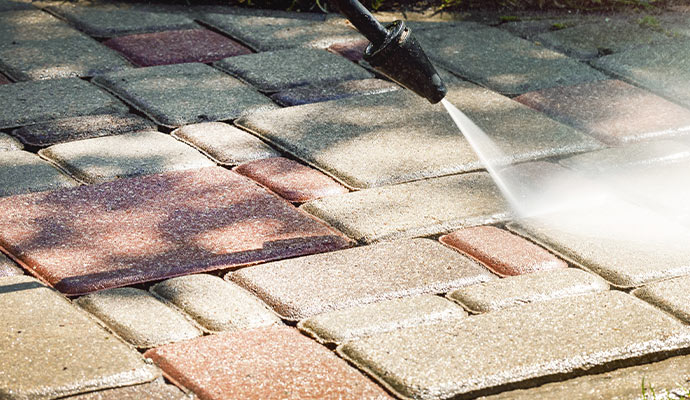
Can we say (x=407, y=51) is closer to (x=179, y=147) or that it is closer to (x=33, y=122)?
(x=179, y=147)

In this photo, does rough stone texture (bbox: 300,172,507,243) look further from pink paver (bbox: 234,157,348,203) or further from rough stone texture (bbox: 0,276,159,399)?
rough stone texture (bbox: 0,276,159,399)

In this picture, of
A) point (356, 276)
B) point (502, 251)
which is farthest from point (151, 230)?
point (502, 251)

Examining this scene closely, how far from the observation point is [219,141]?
272cm

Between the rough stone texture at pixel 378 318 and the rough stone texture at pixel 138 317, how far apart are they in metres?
0.23

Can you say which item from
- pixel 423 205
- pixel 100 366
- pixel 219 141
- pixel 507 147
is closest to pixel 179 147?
pixel 219 141

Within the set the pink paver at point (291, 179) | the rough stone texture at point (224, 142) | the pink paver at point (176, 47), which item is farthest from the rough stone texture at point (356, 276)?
the pink paver at point (176, 47)

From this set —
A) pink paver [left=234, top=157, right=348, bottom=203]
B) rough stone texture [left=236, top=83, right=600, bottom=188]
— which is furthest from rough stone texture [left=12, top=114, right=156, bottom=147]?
pink paver [left=234, top=157, right=348, bottom=203]

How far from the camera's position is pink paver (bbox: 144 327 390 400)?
1635 mm

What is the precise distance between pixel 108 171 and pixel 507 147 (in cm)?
109

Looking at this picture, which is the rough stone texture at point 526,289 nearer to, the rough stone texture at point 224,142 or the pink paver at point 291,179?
the pink paver at point 291,179

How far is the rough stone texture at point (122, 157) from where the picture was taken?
8.25ft

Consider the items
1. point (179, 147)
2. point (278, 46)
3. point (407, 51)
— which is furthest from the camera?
point (278, 46)

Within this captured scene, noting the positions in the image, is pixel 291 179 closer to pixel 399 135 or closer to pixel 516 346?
pixel 399 135

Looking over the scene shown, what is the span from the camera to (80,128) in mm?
2773
